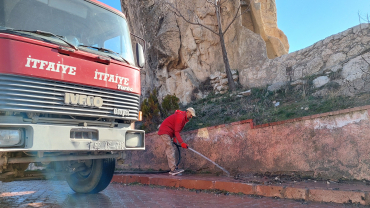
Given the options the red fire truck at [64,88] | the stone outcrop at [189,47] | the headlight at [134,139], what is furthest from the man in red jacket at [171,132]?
the stone outcrop at [189,47]

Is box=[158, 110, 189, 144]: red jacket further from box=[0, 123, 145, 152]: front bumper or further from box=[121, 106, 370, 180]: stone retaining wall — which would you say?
box=[0, 123, 145, 152]: front bumper

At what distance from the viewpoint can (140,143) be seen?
4879mm

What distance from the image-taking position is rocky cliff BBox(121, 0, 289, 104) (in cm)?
1515

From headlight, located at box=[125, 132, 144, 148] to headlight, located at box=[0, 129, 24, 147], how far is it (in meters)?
1.58

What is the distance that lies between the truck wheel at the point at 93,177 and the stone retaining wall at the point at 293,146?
235 centimetres

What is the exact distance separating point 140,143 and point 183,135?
2760 millimetres

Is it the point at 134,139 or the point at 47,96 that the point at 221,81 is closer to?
the point at 134,139

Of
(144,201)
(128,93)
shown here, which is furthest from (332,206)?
(128,93)

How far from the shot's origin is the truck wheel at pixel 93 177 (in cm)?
536

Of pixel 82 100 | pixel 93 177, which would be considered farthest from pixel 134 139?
pixel 93 177

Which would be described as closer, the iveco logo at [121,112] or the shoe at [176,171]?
the iveco logo at [121,112]

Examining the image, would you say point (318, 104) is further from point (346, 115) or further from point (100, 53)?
point (100, 53)

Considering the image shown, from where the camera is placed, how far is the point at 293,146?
5457mm

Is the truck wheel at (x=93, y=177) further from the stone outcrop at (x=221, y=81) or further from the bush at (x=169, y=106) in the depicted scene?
the stone outcrop at (x=221, y=81)
